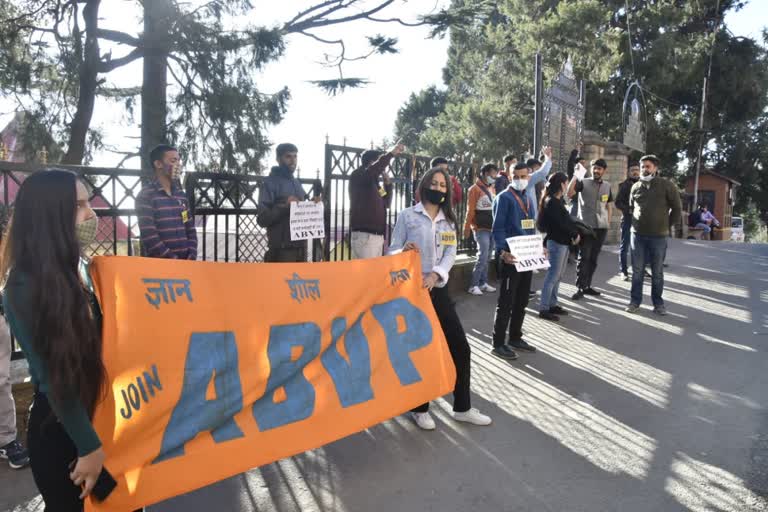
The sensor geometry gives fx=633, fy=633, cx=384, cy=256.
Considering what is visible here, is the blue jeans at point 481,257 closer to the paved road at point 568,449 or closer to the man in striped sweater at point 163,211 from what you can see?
the paved road at point 568,449

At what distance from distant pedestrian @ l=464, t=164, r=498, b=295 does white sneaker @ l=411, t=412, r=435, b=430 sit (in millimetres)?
5381

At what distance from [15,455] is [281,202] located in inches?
133

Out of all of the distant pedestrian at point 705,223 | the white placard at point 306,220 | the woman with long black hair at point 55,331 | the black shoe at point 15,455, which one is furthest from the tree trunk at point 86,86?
the distant pedestrian at point 705,223

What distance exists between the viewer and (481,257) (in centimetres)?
970

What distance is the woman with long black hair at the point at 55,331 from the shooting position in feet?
6.32

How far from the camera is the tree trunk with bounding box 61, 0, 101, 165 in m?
10.7

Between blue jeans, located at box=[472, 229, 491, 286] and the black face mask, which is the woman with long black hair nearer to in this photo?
the black face mask

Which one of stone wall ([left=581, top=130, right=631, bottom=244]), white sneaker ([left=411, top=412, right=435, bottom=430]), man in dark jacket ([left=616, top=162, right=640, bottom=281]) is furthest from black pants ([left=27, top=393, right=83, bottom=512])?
stone wall ([left=581, top=130, right=631, bottom=244])

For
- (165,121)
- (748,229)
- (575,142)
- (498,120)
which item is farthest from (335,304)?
(748,229)

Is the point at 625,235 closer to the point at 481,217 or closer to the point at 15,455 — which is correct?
the point at 481,217

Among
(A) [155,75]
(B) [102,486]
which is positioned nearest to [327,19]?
(A) [155,75]

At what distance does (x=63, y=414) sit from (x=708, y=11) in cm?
3805

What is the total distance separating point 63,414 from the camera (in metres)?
1.95

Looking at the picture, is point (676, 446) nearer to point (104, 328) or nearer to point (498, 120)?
point (104, 328)
